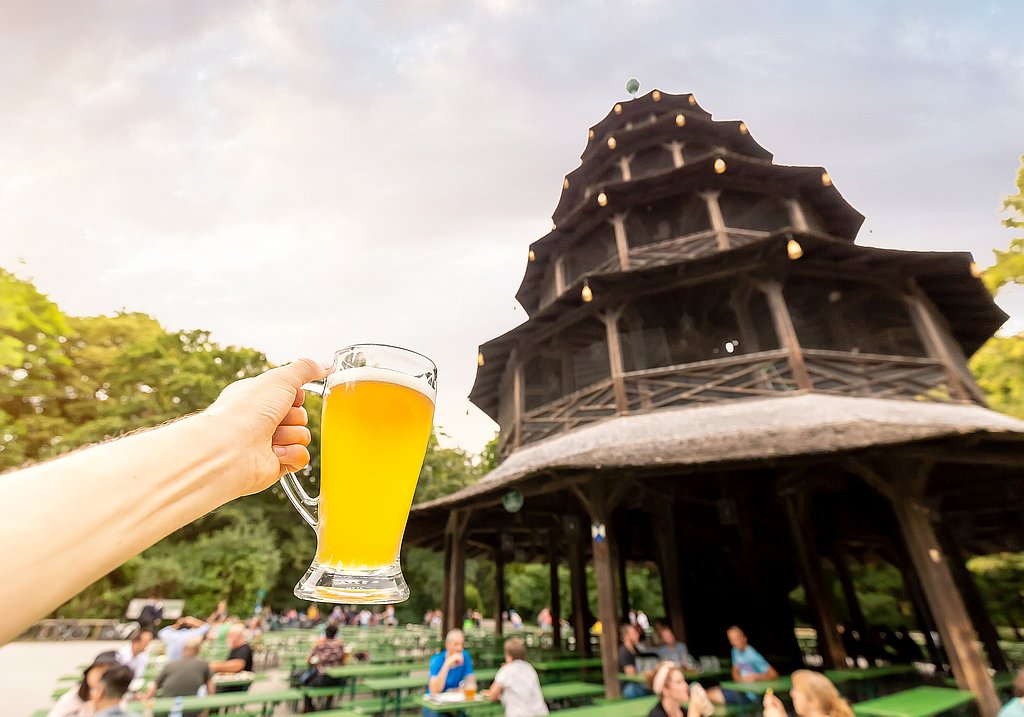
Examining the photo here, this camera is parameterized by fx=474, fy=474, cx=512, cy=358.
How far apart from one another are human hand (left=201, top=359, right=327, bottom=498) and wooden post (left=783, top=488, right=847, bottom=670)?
8.91 meters

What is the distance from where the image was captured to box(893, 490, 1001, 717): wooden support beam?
5.43 metres

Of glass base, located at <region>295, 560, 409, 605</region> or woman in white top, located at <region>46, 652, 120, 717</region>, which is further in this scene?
woman in white top, located at <region>46, 652, 120, 717</region>

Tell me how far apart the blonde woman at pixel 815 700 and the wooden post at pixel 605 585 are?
3.83m

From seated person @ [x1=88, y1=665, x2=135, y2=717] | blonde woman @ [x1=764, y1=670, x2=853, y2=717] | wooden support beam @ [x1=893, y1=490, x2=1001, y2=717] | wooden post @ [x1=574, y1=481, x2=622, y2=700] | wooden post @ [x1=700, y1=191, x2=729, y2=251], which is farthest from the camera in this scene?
wooden post @ [x1=700, y1=191, x2=729, y2=251]

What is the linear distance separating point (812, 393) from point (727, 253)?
3319mm

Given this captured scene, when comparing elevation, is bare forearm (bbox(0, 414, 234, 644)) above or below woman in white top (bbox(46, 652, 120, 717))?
above

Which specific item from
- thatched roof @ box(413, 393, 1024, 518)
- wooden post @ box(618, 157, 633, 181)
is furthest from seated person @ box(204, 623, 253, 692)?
wooden post @ box(618, 157, 633, 181)

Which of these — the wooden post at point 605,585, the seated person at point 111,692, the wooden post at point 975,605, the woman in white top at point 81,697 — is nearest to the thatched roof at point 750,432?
the wooden post at point 605,585

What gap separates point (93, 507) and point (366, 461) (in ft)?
2.72

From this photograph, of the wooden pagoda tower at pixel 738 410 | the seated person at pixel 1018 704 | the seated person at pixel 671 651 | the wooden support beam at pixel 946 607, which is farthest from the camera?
the seated person at pixel 671 651

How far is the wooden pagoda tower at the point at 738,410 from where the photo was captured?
6504 millimetres

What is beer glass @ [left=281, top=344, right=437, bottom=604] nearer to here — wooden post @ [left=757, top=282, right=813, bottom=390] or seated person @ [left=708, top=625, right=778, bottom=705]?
seated person @ [left=708, top=625, right=778, bottom=705]

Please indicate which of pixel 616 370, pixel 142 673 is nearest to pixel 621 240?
pixel 616 370

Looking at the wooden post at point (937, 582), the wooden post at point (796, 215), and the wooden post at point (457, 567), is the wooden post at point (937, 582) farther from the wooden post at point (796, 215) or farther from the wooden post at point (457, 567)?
the wooden post at point (796, 215)
